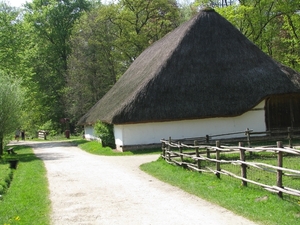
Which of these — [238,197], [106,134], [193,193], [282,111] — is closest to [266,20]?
[282,111]

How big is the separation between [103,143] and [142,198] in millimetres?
16571

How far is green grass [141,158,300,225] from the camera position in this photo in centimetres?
749

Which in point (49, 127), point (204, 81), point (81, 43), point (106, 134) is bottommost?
point (106, 134)

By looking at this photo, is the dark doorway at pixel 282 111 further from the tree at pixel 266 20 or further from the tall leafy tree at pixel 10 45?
the tall leafy tree at pixel 10 45

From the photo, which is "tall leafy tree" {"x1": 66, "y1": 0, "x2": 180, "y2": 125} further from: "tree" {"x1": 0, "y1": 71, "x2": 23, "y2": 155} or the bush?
"tree" {"x1": 0, "y1": 71, "x2": 23, "y2": 155}

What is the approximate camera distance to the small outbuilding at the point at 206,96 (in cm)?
2312

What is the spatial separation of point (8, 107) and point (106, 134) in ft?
20.2

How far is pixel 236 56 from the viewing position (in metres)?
25.8

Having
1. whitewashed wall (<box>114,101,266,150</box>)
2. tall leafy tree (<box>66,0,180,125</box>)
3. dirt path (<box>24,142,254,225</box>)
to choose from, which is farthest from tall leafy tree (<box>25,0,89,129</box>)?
dirt path (<box>24,142,254,225</box>)

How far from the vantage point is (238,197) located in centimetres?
909

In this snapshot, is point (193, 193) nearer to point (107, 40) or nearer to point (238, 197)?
point (238, 197)

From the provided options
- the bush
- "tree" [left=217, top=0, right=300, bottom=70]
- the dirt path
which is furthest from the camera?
"tree" [left=217, top=0, right=300, bottom=70]

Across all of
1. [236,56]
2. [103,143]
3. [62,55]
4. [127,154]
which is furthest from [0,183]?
[62,55]

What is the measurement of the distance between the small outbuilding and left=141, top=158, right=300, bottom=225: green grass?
980cm
